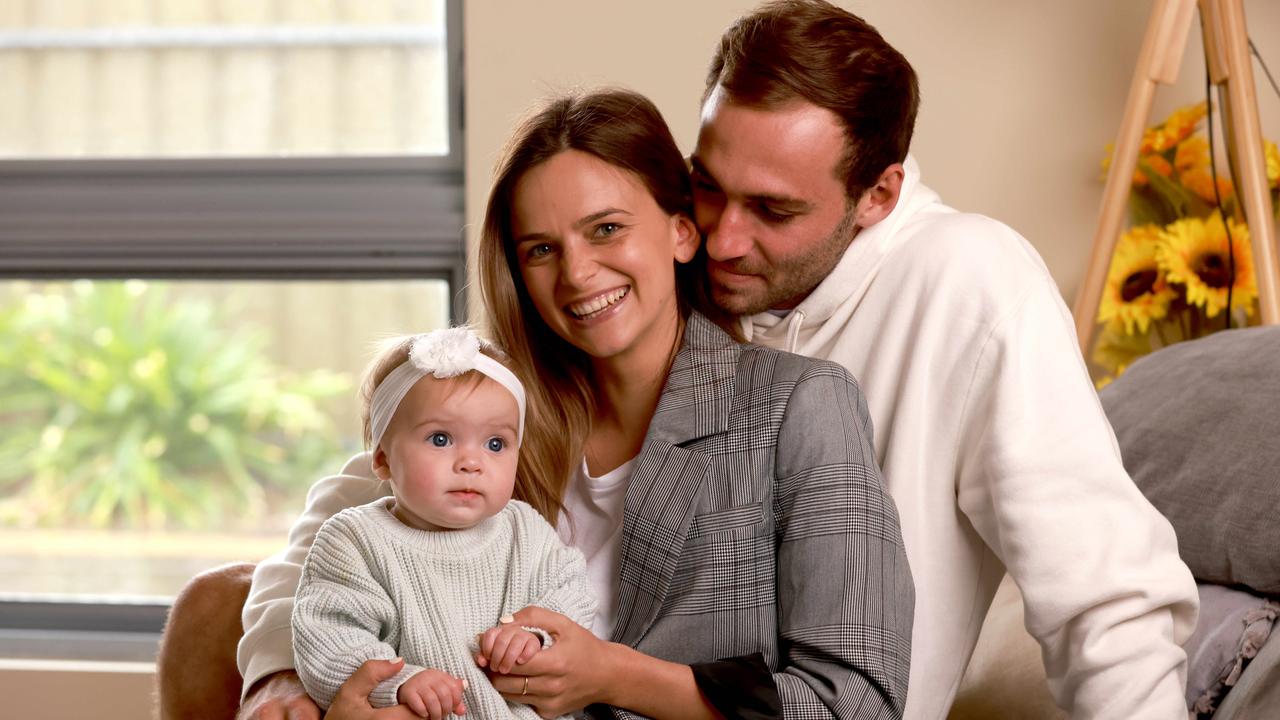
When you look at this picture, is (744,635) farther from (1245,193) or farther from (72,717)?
(72,717)

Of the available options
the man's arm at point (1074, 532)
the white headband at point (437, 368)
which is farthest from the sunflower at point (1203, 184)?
the white headband at point (437, 368)

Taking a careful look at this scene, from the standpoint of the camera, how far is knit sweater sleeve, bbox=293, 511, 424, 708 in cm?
142

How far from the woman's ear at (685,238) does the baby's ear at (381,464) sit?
1.65 feet

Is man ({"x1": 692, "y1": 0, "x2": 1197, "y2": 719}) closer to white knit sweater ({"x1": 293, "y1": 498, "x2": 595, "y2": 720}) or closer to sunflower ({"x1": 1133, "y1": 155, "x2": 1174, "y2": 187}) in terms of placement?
white knit sweater ({"x1": 293, "y1": 498, "x2": 595, "y2": 720})

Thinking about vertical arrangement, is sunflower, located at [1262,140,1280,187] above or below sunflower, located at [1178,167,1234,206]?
above

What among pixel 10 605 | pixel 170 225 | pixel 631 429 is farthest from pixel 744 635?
pixel 10 605

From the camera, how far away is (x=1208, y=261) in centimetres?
240

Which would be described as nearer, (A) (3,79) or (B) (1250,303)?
(B) (1250,303)

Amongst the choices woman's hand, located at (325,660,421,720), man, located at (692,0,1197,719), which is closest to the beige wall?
man, located at (692,0,1197,719)

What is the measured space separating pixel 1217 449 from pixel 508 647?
3.33ft

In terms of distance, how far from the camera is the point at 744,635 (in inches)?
60.0

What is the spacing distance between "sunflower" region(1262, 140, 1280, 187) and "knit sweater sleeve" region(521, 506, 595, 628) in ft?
5.50

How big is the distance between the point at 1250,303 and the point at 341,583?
180 cm

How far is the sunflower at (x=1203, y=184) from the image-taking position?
2494mm
